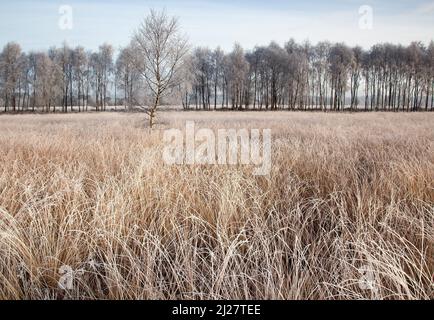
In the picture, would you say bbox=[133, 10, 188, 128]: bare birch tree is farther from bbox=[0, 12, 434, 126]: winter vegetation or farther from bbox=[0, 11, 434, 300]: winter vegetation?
bbox=[0, 12, 434, 126]: winter vegetation

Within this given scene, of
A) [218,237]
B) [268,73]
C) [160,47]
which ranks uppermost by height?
[268,73]

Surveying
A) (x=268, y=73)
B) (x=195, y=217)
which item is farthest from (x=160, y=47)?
(x=268, y=73)

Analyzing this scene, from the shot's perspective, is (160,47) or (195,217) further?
(160,47)

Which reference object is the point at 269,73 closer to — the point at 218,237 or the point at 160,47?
the point at 160,47

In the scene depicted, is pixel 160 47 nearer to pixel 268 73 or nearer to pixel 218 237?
pixel 218 237

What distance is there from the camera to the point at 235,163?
13.9ft

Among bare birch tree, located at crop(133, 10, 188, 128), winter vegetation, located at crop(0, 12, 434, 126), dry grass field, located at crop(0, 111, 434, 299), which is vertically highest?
winter vegetation, located at crop(0, 12, 434, 126)

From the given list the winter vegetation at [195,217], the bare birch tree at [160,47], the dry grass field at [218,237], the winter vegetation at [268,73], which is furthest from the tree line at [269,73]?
the dry grass field at [218,237]

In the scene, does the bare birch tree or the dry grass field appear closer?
the dry grass field

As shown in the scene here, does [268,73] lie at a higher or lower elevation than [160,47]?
higher

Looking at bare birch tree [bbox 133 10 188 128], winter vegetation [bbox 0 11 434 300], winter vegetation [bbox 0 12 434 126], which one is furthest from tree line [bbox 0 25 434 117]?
winter vegetation [bbox 0 11 434 300]

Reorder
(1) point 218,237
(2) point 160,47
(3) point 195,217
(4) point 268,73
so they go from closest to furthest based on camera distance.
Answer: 1. (1) point 218,237
2. (3) point 195,217
3. (2) point 160,47
4. (4) point 268,73

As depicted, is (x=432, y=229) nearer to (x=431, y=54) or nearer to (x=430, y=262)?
(x=430, y=262)

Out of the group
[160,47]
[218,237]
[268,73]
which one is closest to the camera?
[218,237]
